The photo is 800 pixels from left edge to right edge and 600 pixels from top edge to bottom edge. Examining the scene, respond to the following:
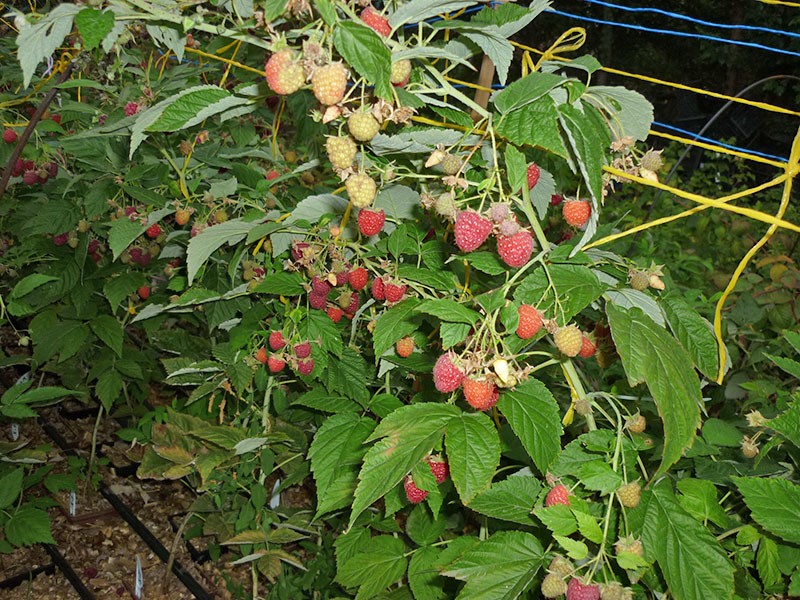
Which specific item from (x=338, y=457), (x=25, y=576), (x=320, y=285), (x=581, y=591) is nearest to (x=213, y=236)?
(x=320, y=285)

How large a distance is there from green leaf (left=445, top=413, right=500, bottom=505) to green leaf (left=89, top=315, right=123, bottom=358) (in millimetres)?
1299

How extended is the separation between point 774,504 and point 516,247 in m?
0.41

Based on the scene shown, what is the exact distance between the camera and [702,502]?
831 millimetres

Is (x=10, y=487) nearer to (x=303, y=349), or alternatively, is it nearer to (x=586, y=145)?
(x=303, y=349)

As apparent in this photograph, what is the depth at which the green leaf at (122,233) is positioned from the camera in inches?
54.0

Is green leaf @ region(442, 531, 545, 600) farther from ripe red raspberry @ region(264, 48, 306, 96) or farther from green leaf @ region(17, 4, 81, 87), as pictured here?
green leaf @ region(17, 4, 81, 87)

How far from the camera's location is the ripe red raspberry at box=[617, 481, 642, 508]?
0.72 m

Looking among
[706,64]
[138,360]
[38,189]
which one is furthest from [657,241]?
[706,64]

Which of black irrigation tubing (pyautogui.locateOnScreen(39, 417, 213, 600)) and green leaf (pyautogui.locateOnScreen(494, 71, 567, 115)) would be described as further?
black irrigation tubing (pyautogui.locateOnScreen(39, 417, 213, 600))

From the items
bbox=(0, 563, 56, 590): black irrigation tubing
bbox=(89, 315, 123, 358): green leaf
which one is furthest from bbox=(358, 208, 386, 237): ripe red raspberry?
bbox=(0, 563, 56, 590): black irrigation tubing

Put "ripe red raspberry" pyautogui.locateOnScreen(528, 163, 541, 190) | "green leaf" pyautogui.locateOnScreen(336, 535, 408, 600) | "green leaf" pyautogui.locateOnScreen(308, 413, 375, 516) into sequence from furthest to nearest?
"green leaf" pyautogui.locateOnScreen(336, 535, 408, 600) → "green leaf" pyautogui.locateOnScreen(308, 413, 375, 516) → "ripe red raspberry" pyautogui.locateOnScreen(528, 163, 541, 190)

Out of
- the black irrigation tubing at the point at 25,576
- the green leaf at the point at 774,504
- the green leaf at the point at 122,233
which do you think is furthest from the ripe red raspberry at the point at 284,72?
the black irrigation tubing at the point at 25,576

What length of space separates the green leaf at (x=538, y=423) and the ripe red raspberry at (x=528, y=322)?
0.08 metres

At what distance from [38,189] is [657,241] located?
2542 mm
